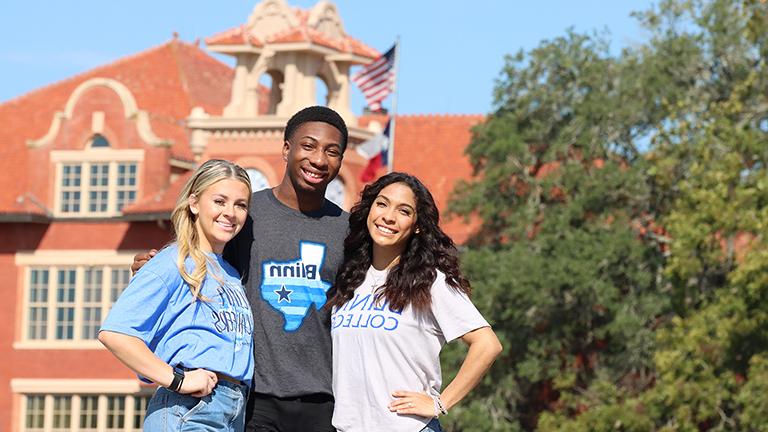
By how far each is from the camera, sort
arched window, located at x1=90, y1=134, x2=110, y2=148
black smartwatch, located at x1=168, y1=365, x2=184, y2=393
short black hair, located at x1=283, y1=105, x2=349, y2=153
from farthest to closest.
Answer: arched window, located at x1=90, y1=134, x2=110, y2=148
short black hair, located at x1=283, y1=105, x2=349, y2=153
black smartwatch, located at x1=168, y1=365, x2=184, y2=393

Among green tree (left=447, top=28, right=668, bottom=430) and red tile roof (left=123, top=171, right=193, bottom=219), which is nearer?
green tree (left=447, top=28, right=668, bottom=430)

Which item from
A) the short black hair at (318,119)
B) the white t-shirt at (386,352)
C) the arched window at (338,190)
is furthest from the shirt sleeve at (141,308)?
the arched window at (338,190)

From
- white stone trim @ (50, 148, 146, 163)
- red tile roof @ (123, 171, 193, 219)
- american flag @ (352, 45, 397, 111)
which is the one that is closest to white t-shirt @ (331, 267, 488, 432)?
american flag @ (352, 45, 397, 111)

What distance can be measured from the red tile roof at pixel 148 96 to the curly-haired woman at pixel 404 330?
130 feet

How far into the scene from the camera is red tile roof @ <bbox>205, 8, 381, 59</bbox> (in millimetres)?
43719

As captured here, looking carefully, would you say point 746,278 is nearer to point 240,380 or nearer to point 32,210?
point 32,210

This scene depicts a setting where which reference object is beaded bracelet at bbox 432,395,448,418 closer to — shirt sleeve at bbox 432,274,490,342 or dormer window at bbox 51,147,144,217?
shirt sleeve at bbox 432,274,490,342

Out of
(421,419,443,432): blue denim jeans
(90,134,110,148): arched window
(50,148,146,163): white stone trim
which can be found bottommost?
(421,419,443,432): blue denim jeans

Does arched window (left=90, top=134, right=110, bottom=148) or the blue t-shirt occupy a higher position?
arched window (left=90, top=134, right=110, bottom=148)

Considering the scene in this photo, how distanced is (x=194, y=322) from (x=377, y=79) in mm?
33744

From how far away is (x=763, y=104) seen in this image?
3581 centimetres

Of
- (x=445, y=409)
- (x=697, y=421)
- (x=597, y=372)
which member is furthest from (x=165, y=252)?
(x=597, y=372)

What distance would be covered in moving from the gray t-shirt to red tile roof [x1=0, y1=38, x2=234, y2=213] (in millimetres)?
39440

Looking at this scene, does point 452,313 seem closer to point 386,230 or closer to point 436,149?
point 386,230
